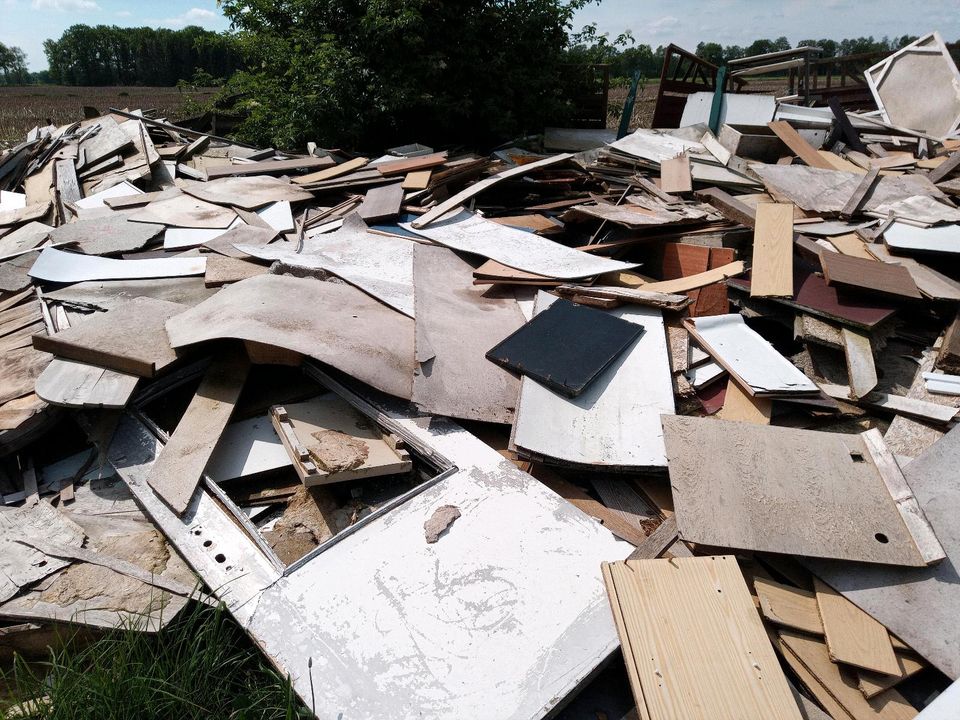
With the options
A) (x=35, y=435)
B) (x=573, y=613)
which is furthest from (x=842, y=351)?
(x=35, y=435)

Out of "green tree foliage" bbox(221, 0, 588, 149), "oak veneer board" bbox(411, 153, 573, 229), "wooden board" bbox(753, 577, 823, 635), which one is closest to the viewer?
"wooden board" bbox(753, 577, 823, 635)

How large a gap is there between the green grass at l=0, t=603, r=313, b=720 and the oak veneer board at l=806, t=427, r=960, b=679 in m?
2.08

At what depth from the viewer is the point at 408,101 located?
28.2 ft

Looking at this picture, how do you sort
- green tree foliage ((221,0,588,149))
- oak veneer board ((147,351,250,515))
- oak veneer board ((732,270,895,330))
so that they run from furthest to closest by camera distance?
green tree foliage ((221,0,588,149)) → oak veneer board ((732,270,895,330)) → oak veneer board ((147,351,250,515))

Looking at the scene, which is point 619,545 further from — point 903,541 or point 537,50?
point 537,50

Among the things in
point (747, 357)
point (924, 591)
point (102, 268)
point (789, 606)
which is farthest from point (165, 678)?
point (102, 268)

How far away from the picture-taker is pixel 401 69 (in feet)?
28.4

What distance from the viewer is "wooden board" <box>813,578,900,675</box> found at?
79.6 inches

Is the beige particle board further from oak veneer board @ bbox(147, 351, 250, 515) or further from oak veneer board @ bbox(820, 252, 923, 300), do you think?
oak veneer board @ bbox(820, 252, 923, 300)

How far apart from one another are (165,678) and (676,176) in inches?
237

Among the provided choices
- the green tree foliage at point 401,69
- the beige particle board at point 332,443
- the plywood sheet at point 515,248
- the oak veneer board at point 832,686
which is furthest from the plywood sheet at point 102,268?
the green tree foliage at point 401,69

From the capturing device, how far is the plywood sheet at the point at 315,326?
307cm

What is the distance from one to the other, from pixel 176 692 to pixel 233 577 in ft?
1.40

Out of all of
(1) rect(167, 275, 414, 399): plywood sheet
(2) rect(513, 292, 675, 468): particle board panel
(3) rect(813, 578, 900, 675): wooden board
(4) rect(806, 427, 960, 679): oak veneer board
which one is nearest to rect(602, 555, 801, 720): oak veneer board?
(3) rect(813, 578, 900, 675): wooden board
